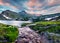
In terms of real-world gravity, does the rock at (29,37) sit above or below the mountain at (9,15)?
below

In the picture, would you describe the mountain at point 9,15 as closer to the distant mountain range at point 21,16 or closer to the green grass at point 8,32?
the distant mountain range at point 21,16

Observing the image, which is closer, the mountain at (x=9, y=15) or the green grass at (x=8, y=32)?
the green grass at (x=8, y=32)

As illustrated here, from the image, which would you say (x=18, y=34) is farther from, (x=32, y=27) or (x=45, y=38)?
(x=45, y=38)

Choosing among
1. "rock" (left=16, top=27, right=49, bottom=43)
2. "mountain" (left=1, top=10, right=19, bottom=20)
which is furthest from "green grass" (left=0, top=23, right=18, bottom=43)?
"mountain" (left=1, top=10, right=19, bottom=20)

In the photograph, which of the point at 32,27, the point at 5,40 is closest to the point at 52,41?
the point at 32,27

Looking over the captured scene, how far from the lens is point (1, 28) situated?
410 cm

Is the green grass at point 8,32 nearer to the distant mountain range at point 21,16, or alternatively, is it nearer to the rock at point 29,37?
the rock at point 29,37

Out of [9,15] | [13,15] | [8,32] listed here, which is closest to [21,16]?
[13,15]

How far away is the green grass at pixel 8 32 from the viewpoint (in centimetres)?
405

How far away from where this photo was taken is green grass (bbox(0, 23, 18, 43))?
4047mm

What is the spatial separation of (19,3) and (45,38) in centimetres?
117

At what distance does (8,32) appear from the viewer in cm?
412

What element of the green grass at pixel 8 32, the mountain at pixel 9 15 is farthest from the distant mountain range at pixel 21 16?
the green grass at pixel 8 32

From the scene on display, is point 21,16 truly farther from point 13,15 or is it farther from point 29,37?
point 29,37
